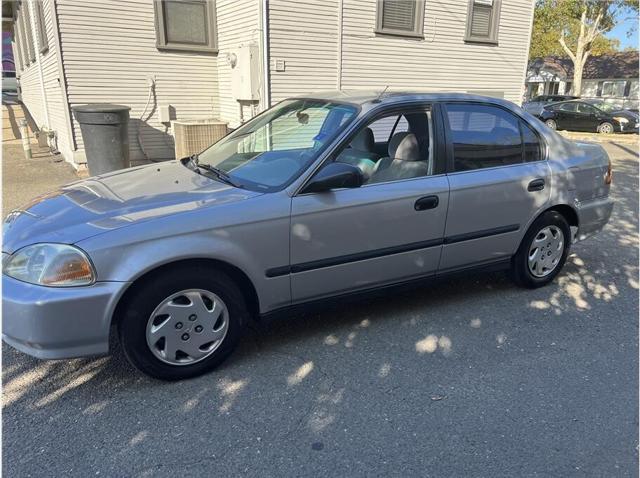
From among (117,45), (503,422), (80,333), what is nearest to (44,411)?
(80,333)

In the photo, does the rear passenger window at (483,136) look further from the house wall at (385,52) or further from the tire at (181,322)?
the house wall at (385,52)

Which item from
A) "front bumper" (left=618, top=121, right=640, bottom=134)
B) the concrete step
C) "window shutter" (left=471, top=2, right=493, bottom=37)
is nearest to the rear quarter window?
"window shutter" (left=471, top=2, right=493, bottom=37)

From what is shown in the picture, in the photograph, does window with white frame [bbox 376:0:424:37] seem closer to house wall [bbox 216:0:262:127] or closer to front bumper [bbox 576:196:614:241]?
house wall [bbox 216:0:262:127]

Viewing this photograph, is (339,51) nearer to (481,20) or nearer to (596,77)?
(481,20)

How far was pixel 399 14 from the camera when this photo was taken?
32.8 ft

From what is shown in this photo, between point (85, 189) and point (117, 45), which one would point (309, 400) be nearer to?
point (85, 189)

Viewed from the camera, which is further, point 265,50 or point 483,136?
point 265,50

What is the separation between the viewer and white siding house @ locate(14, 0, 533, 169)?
28.2 feet

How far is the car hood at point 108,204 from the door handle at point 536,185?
2.19 metres

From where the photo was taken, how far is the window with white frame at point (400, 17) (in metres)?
9.75

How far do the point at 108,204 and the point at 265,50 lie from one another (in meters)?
6.28

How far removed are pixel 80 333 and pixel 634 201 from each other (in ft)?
26.2

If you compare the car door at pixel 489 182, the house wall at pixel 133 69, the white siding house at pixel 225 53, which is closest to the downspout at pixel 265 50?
the white siding house at pixel 225 53

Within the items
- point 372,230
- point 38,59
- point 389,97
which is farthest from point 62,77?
point 372,230
